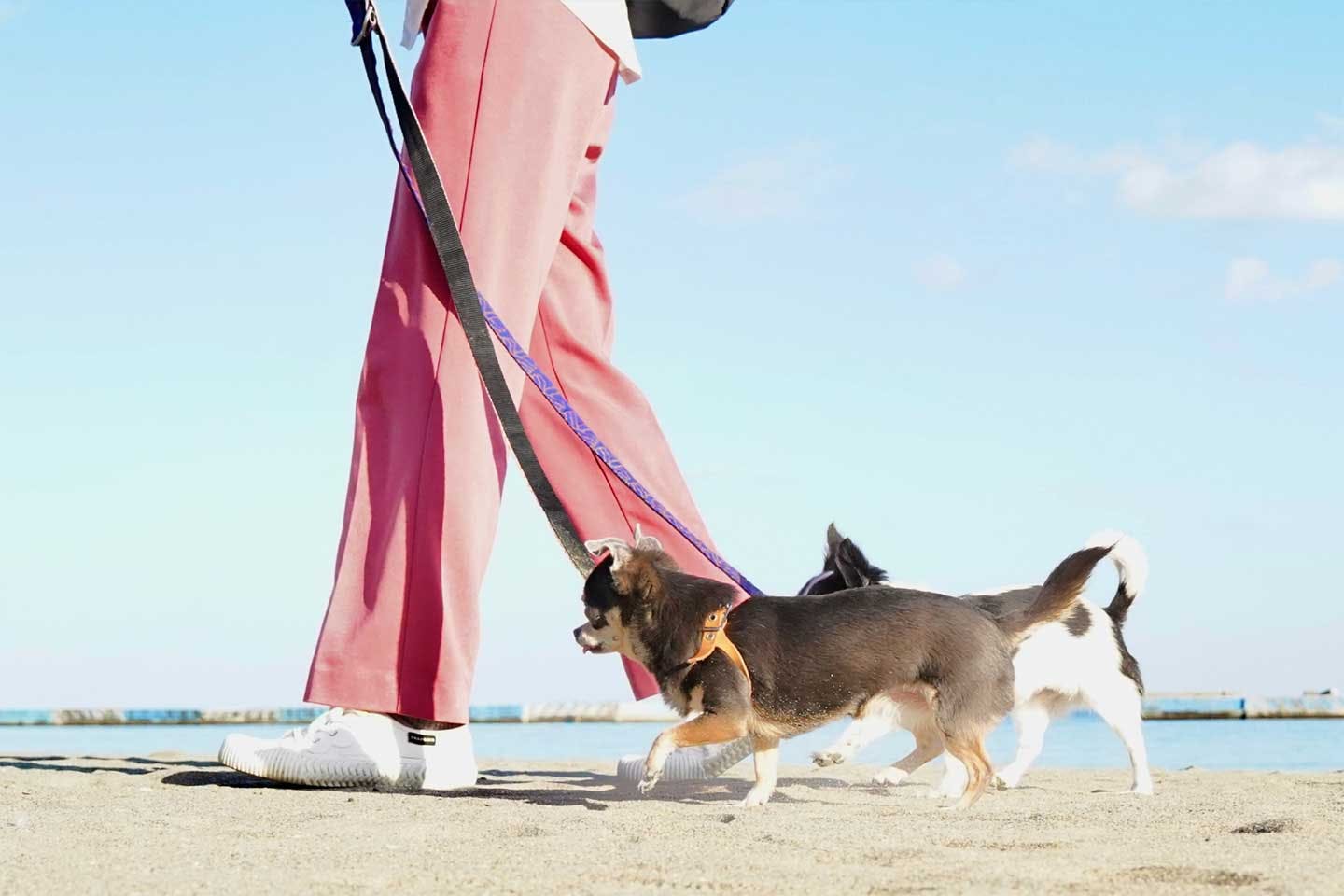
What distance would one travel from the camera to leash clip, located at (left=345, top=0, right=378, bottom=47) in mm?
3396

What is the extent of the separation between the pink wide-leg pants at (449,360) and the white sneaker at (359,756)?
7 cm

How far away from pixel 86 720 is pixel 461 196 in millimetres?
13293

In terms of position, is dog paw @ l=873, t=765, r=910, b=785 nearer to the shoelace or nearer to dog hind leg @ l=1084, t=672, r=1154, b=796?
dog hind leg @ l=1084, t=672, r=1154, b=796

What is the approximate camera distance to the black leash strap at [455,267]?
10.9ft

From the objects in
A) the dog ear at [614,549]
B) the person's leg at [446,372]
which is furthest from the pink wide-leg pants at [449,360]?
the dog ear at [614,549]

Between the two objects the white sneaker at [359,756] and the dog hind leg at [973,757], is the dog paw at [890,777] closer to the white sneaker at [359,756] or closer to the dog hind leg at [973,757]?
the dog hind leg at [973,757]

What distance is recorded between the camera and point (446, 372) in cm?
346

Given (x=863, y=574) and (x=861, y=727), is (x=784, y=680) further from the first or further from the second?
(x=863, y=574)

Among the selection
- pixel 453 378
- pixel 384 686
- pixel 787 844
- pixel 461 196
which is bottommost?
pixel 787 844

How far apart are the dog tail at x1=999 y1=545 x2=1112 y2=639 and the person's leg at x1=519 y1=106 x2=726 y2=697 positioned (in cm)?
86

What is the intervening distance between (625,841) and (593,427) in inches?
64.6

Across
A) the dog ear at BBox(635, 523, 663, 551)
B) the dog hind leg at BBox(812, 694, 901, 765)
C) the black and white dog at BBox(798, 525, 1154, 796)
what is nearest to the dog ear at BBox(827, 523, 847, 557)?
the black and white dog at BBox(798, 525, 1154, 796)

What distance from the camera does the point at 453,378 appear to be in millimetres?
3465

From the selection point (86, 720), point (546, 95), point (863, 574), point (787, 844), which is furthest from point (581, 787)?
point (86, 720)
